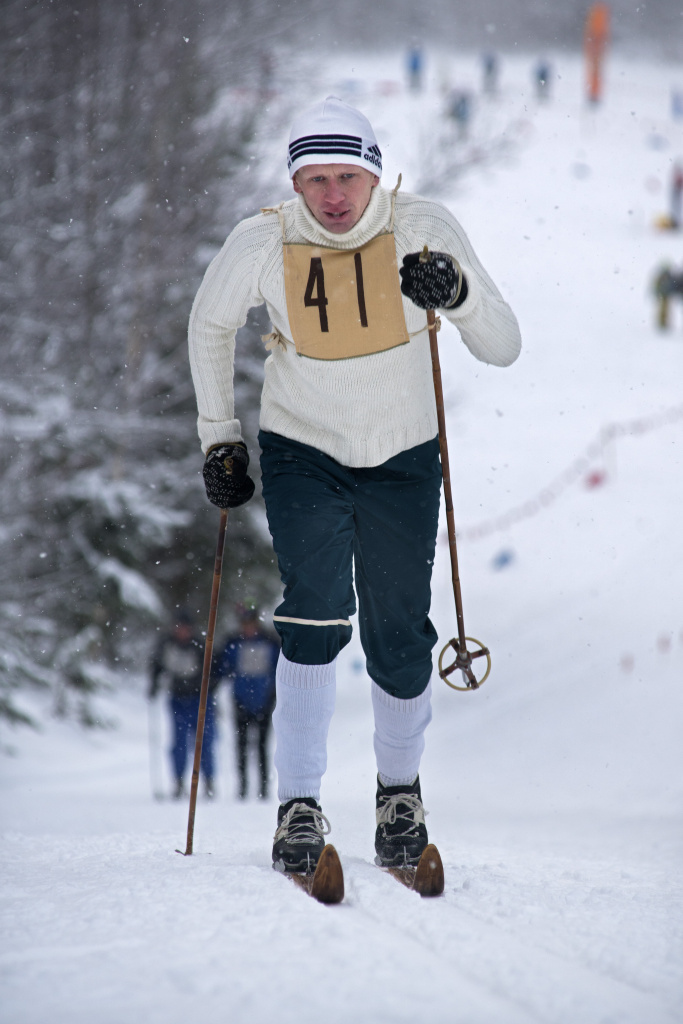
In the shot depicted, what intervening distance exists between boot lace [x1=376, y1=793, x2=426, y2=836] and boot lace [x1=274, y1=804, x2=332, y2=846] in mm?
264

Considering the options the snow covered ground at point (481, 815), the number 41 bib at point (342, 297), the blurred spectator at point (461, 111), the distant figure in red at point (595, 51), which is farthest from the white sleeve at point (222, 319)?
the distant figure in red at point (595, 51)

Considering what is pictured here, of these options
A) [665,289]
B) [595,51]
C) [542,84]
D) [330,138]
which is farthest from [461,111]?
[542,84]

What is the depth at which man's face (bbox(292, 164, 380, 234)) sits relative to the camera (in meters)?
2.46

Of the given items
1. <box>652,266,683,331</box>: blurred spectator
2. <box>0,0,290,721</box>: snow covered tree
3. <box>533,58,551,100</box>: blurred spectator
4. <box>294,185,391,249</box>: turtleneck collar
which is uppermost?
<box>533,58,551,100</box>: blurred spectator

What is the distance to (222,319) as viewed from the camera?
2.63 meters

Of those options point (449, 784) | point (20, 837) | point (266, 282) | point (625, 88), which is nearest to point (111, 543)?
point (449, 784)

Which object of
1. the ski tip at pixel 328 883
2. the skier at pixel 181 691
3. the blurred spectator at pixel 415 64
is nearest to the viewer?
the ski tip at pixel 328 883

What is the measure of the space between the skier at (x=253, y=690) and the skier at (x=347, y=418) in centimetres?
429

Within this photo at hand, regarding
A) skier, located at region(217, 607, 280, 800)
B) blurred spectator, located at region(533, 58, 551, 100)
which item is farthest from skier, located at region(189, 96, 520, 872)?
blurred spectator, located at region(533, 58, 551, 100)

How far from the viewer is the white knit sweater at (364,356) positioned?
2.52 m

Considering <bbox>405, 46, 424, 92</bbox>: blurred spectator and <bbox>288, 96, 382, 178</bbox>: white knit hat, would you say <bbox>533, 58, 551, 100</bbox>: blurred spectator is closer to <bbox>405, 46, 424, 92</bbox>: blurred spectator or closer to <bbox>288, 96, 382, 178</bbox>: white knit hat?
<bbox>405, 46, 424, 92</bbox>: blurred spectator

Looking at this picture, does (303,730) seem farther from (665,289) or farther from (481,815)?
(665,289)

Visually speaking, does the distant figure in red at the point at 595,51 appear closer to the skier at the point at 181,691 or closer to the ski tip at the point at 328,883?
the skier at the point at 181,691

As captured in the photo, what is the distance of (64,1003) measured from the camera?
1.42m
